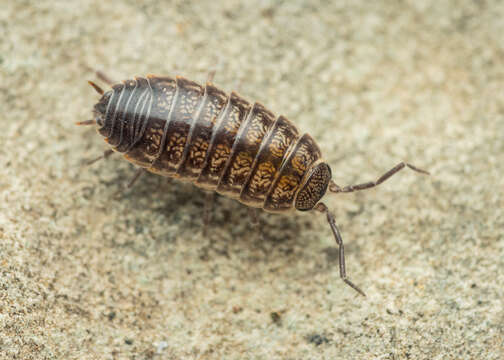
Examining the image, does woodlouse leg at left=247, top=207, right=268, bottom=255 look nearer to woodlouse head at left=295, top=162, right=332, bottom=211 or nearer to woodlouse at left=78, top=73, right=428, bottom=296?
woodlouse at left=78, top=73, right=428, bottom=296

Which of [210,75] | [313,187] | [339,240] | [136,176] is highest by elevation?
[210,75]

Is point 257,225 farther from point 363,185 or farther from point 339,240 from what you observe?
point 363,185

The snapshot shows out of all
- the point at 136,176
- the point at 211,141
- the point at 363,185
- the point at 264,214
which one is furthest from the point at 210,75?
the point at 363,185

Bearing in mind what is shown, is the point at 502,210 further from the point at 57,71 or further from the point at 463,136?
the point at 57,71

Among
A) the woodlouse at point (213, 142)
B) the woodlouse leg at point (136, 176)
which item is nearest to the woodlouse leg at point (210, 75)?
the woodlouse at point (213, 142)

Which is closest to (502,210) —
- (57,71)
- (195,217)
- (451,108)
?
(451,108)

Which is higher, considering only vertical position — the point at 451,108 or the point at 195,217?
the point at 451,108
